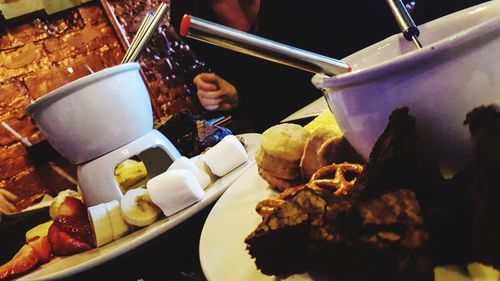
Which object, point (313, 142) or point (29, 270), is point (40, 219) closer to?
point (29, 270)

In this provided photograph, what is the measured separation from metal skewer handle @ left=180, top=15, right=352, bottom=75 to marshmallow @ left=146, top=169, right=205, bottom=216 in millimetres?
542

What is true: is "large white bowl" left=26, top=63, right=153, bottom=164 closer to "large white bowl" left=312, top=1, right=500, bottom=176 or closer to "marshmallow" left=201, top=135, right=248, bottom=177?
"marshmallow" left=201, top=135, right=248, bottom=177

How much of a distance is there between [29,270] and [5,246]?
0.25 m

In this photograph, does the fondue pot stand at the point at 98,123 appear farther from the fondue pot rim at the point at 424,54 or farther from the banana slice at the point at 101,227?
the fondue pot rim at the point at 424,54

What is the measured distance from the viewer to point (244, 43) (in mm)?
546

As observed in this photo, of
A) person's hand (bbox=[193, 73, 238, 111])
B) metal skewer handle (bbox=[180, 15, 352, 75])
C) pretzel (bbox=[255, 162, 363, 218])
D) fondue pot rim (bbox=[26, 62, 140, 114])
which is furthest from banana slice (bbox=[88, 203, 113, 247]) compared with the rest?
person's hand (bbox=[193, 73, 238, 111])

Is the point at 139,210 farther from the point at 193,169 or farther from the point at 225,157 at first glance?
the point at 225,157

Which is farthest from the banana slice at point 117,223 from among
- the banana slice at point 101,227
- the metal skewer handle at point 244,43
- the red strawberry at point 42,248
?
the metal skewer handle at point 244,43

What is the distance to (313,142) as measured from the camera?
74cm

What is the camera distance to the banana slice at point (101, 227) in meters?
1.03

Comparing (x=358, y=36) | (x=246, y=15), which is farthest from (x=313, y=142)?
(x=246, y=15)

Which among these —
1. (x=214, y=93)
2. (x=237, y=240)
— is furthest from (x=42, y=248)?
(x=214, y=93)

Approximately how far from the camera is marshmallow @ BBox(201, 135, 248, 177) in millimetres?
1211

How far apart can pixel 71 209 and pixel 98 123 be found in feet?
1.03
